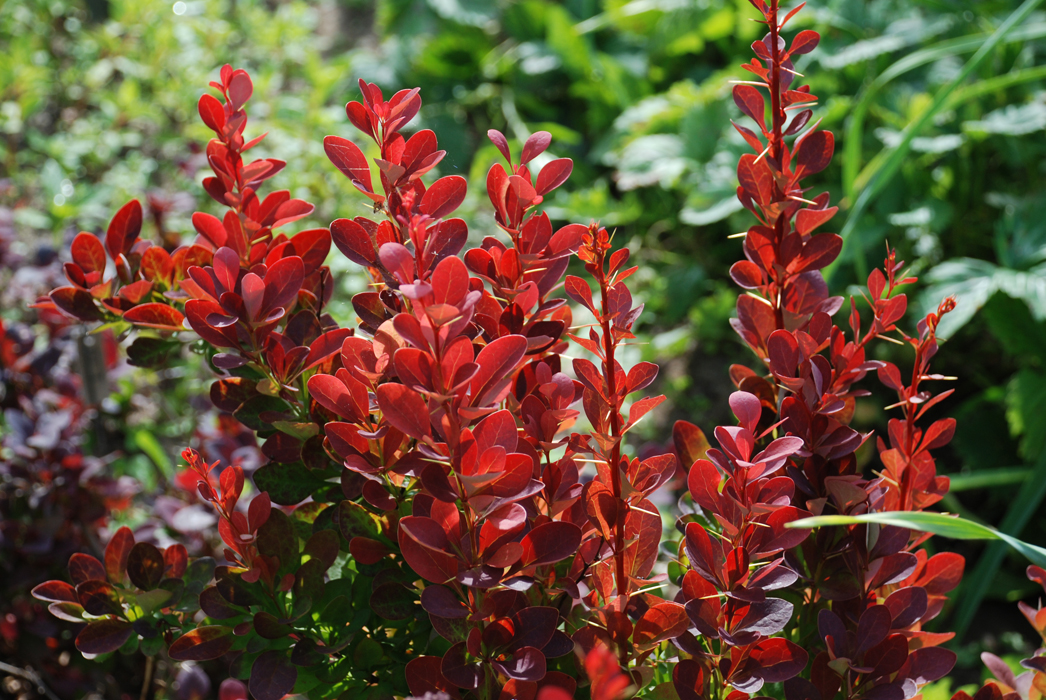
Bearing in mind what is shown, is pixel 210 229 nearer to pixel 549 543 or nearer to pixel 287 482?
pixel 287 482

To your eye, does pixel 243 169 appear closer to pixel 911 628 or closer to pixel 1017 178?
pixel 911 628

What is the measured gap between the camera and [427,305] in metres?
0.54

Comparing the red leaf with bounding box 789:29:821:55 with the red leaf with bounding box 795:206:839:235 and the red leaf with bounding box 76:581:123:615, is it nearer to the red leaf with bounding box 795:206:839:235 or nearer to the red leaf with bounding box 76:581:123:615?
the red leaf with bounding box 795:206:839:235

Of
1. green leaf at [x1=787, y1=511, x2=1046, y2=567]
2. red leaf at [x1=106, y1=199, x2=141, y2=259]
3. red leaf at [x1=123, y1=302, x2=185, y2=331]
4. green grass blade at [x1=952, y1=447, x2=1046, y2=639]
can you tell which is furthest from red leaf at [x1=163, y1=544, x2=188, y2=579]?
green grass blade at [x1=952, y1=447, x2=1046, y2=639]

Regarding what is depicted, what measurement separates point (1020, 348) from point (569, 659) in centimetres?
194

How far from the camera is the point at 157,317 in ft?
2.64

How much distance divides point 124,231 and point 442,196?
1.41ft

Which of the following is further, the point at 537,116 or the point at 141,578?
the point at 537,116

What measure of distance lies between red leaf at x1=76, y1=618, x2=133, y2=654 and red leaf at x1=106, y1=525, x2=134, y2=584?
54mm

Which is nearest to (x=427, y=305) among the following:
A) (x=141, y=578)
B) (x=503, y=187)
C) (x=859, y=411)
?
(x=503, y=187)

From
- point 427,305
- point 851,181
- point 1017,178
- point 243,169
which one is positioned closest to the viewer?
point 427,305

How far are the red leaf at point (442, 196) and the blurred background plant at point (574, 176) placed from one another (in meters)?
0.34

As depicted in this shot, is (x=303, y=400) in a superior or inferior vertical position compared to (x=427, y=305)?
inferior

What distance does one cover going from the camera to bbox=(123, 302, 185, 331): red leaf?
2.59 ft
